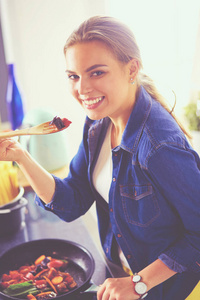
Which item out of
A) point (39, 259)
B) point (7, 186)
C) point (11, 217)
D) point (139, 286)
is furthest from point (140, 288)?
point (7, 186)

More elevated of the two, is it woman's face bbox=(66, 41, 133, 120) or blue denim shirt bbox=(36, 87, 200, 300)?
woman's face bbox=(66, 41, 133, 120)

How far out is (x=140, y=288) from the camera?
0.80 metres

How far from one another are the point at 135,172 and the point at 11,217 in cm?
53

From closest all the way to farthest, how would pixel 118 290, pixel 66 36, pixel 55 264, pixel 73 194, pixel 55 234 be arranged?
pixel 118 290
pixel 55 264
pixel 73 194
pixel 55 234
pixel 66 36

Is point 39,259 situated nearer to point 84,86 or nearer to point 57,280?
point 57,280

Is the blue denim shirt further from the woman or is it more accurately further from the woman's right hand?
the woman's right hand

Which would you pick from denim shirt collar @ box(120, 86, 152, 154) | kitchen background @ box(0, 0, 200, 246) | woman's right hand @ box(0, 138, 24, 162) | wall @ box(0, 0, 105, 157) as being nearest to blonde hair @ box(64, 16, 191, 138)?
denim shirt collar @ box(120, 86, 152, 154)

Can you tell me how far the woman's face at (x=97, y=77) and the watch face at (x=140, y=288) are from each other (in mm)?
434

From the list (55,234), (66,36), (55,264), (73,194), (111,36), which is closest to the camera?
(111,36)

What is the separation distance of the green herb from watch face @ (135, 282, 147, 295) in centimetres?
28

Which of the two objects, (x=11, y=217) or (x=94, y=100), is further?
(x=11, y=217)

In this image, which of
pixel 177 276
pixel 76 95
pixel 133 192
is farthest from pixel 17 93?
pixel 177 276

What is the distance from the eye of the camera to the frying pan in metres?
1.00

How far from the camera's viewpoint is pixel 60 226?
1.29 metres
